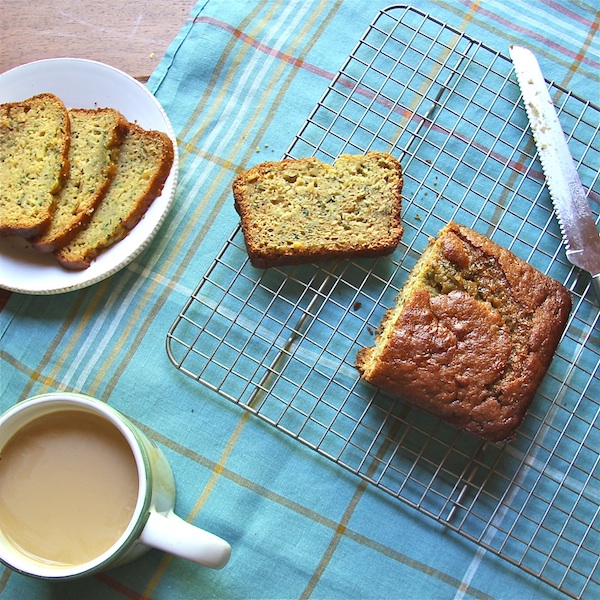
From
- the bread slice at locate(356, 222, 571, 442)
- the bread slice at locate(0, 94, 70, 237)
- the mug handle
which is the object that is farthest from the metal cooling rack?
the bread slice at locate(0, 94, 70, 237)

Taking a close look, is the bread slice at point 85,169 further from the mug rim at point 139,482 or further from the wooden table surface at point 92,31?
the mug rim at point 139,482

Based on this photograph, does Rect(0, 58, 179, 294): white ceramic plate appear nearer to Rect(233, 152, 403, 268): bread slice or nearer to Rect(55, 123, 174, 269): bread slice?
Rect(55, 123, 174, 269): bread slice

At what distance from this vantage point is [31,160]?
2.40m

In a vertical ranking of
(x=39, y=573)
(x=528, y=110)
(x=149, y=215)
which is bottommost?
(x=39, y=573)

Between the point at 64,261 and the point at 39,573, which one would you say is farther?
the point at 64,261

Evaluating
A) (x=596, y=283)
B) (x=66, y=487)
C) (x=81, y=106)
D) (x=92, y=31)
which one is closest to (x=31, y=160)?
(x=81, y=106)

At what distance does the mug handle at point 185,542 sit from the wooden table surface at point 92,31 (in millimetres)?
1580

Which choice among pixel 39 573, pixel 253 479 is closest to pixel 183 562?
pixel 253 479

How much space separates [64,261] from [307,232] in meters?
0.80

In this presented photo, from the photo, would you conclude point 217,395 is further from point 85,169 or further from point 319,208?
point 85,169

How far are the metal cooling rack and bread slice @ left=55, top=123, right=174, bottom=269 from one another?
0.32 meters

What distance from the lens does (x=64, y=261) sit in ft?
7.62

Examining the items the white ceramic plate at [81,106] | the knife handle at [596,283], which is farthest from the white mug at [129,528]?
the knife handle at [596,283]

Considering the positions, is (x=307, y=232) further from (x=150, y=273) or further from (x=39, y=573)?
(x=39, y=573)
